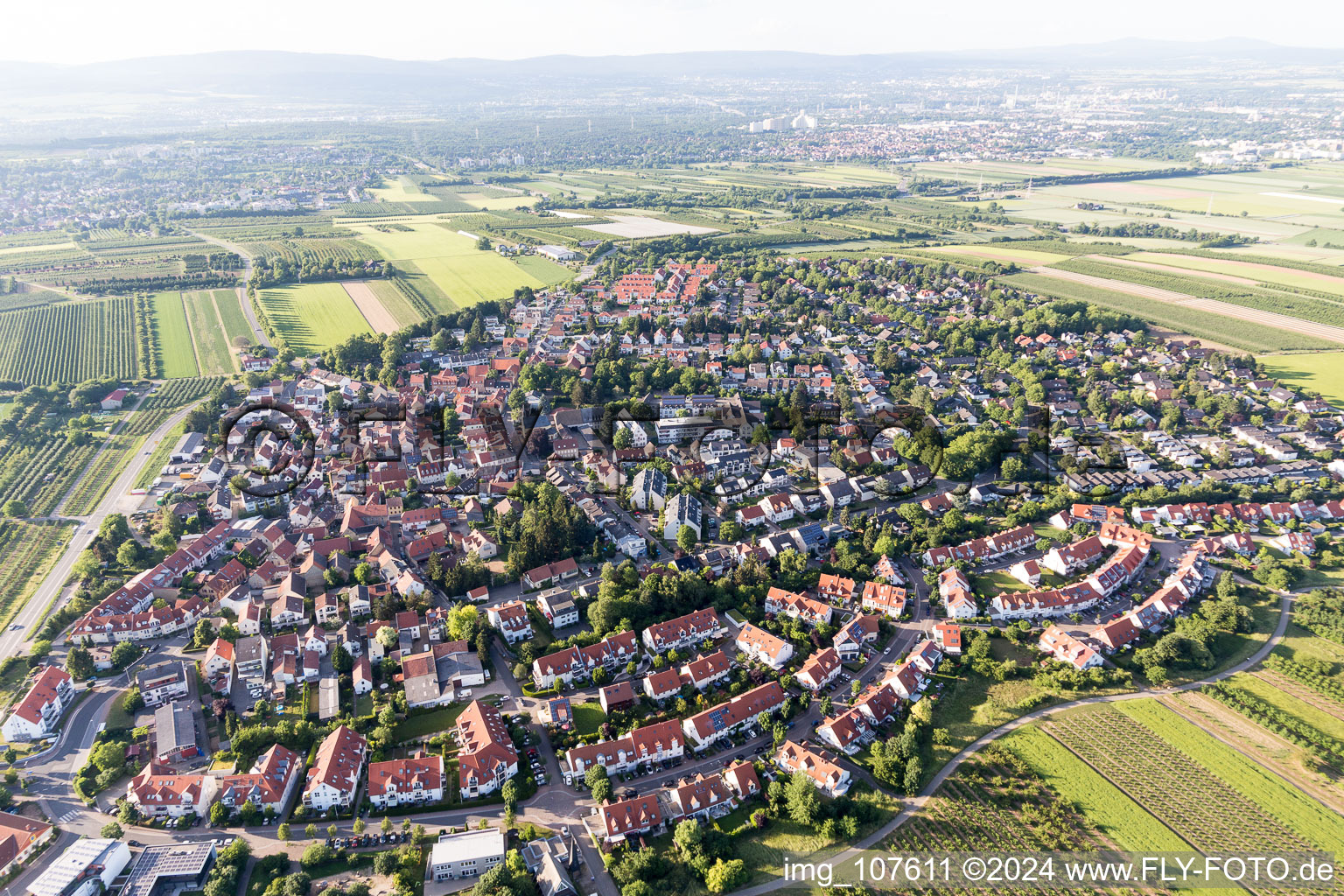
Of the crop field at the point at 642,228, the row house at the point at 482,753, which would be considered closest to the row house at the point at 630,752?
the row house at the point at 482,753

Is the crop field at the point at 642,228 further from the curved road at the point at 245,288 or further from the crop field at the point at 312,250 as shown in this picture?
the curved road at the point at 245,288

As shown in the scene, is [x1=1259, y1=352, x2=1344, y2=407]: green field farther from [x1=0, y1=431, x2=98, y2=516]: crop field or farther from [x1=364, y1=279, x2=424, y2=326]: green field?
[x1=0, y1=431, x2=98, y2=516]: crop field

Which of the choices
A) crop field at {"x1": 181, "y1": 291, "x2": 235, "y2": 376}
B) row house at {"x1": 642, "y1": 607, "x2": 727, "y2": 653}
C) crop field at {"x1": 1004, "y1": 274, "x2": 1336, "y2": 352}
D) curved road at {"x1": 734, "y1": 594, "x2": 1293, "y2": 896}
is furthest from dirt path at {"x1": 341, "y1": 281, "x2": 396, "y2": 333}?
crop field at {"x1": 1004, "y1": 274, "x2": 1336, "y2": 352}

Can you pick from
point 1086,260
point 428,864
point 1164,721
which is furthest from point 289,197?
point 1164,721

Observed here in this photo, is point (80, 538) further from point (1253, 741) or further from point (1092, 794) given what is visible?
point (1253, 741)

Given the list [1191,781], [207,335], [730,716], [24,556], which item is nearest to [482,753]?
[730,716]
